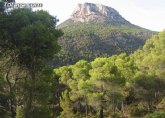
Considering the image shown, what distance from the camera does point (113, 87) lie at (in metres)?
45.7

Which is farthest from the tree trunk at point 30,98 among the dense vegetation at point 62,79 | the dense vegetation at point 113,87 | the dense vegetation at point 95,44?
the dense vegetation at point 95,44

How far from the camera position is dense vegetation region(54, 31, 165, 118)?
45.6 metres

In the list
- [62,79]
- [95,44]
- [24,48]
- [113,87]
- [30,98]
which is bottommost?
[62,79]

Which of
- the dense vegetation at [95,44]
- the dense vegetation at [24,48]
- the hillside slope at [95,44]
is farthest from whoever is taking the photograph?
the hillside slope at [95,44]

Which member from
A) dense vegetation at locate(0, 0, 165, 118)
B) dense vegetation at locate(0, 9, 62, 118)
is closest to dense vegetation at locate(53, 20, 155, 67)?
dense vegetation at locate(0, 0, 165, 118)

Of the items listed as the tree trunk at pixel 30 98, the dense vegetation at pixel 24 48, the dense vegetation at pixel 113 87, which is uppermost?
the dense vegetation at pixel 24 48

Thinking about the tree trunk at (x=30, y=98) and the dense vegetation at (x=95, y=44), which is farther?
the dense vegetation at (x=95, y=44)

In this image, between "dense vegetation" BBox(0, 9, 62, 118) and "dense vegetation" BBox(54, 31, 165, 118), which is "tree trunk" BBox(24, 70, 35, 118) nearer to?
"dense vegetation" BBox(0, 9, 62, 118)

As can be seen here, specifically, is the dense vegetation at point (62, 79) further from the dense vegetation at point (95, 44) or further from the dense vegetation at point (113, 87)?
the dense vegetation at point (95, 44)

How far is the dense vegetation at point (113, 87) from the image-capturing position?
150 ft

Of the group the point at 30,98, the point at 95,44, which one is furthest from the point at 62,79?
the point at 95,44

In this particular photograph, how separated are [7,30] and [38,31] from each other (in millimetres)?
1593

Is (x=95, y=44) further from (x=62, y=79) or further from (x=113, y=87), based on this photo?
(x=113, y=87)

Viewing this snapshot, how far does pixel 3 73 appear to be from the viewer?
21.0m
